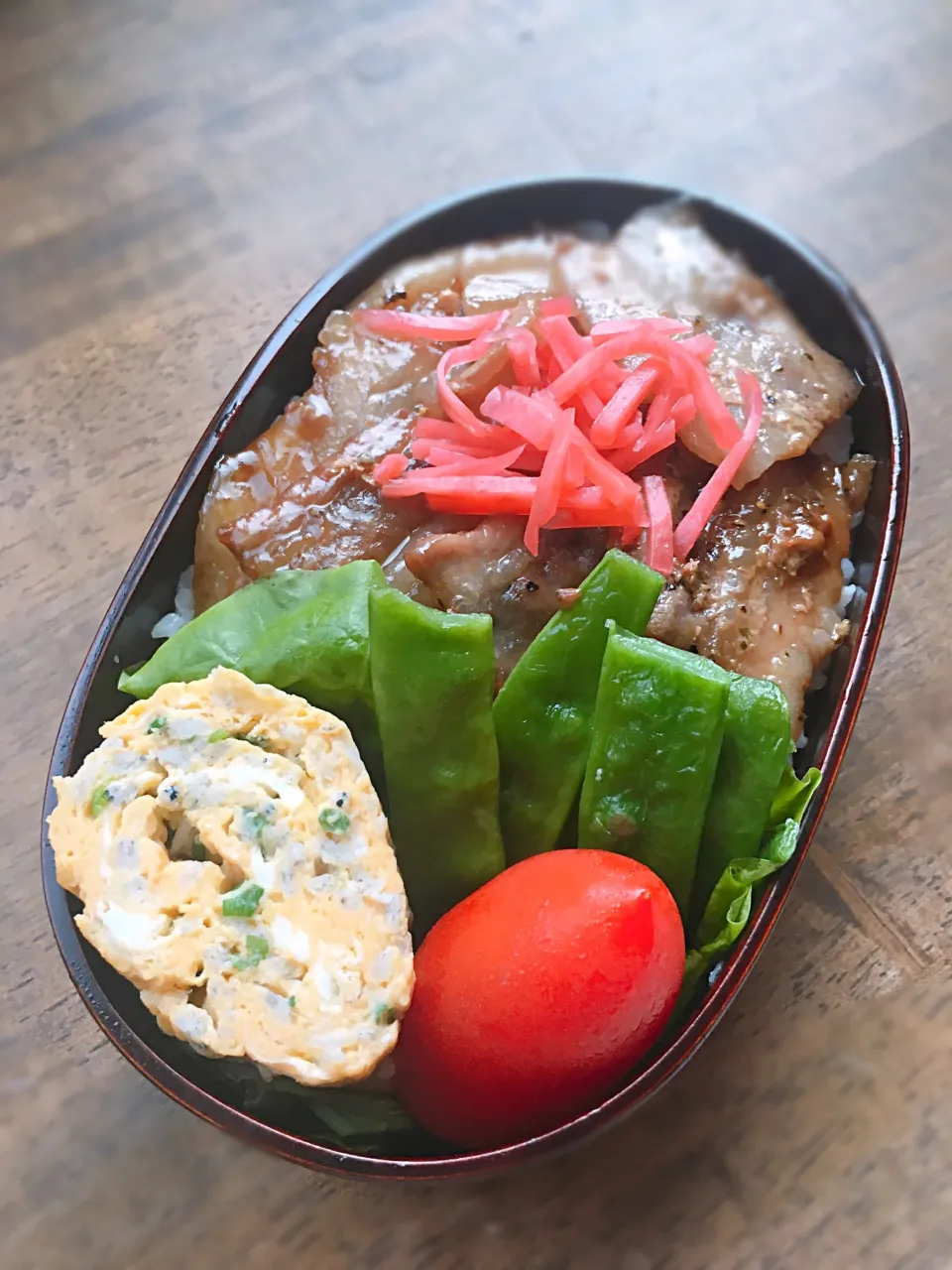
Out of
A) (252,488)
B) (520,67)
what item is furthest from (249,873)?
(520,67)

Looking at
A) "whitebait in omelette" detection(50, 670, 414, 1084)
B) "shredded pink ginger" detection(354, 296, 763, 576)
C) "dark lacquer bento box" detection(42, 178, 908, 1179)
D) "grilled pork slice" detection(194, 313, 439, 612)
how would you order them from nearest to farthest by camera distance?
"whitebait in omelette" detection(50, 670, 414, 1084) < "dark lacquer bento box" detection(42, 178, 908, 1179) < "shredded pink ginger" detection(354, 296, 763, 576) < "grilled pork slice" detection(194, 313, 439, 612)

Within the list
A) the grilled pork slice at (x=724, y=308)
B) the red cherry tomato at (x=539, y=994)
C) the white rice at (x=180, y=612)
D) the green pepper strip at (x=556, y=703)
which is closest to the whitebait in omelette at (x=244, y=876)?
the red cherry tomato at (x=539, y=994)

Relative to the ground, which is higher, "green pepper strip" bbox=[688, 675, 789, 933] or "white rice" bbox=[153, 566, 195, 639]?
"white rice" bbox=[153, 566, 195, 639]

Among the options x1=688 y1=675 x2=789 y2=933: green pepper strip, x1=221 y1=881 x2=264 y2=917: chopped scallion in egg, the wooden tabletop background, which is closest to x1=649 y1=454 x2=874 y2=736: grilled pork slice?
x1=688 y1=675 x2=789 y2=933: green pepper strip

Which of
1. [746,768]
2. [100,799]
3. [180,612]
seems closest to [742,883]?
[746,768]

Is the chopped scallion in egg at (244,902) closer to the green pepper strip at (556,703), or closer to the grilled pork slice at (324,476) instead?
the green pepper strip at (556,703)

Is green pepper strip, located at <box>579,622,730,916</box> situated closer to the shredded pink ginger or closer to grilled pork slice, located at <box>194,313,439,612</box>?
the shredded pink ginger
